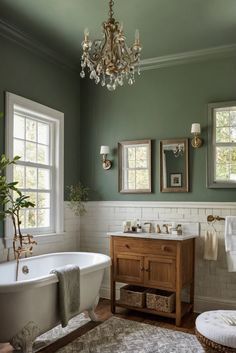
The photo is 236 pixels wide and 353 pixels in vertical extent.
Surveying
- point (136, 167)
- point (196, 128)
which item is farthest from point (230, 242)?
point (136, 167)

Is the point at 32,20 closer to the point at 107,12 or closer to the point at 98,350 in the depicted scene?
the point at 107,12

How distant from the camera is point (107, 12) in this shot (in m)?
3.46

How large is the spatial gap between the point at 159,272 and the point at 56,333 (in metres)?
1.25

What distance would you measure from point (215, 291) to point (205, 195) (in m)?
1.14

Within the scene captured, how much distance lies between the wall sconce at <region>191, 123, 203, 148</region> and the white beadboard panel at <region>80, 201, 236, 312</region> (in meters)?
0.72

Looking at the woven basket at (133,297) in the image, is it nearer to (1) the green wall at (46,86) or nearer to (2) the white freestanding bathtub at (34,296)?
(2) the white freestanding bathtub at (34,296)

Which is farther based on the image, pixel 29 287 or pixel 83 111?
pixel 83 111

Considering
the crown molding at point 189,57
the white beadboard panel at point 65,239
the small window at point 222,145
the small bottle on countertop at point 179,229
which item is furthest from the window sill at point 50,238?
the crown molding at point 189,57

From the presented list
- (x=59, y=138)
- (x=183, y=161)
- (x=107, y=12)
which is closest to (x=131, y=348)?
(x=183, y=161)

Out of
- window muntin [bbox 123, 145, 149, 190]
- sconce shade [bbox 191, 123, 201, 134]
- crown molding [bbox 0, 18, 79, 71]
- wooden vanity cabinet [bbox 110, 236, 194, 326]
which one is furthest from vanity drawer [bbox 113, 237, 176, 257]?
crown molding [bbox 0, 18, 79, 71]

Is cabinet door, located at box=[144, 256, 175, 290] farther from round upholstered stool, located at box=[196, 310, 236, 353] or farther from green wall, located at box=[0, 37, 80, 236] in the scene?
green wall, located at box=[0, 37, 80, 236]

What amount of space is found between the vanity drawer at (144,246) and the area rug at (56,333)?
86 centimetres

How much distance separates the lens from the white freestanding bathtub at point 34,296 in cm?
275

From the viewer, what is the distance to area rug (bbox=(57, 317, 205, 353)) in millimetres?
3137
